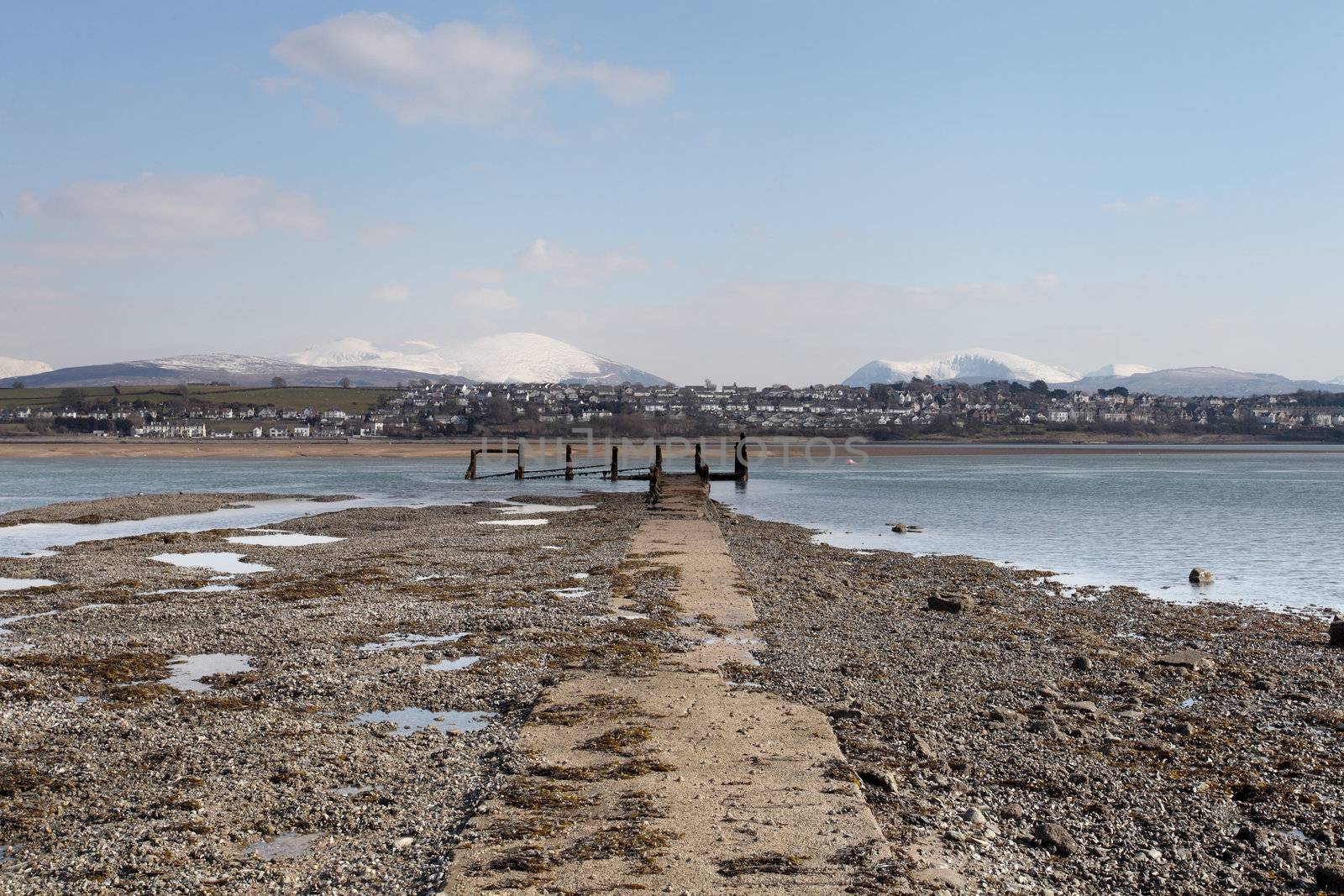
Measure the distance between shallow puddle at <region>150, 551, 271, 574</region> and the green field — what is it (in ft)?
492

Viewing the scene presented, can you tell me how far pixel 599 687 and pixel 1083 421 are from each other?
188 metres

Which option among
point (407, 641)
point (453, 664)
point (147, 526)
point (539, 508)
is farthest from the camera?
point (539, 508)

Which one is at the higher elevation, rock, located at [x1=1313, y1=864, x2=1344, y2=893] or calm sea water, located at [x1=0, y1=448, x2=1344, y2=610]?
rock, located at [x1=1313, y1=864, x2=1344, y2=893]

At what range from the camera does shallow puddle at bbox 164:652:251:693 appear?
1243cm

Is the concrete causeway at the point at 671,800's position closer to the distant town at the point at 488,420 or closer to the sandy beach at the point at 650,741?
the sandy beach at the point at 650,741

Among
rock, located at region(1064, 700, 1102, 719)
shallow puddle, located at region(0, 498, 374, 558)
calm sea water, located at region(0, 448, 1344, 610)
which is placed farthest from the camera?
shallow puddle, located at region(0, 498, 374, 558)

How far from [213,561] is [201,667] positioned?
12.8 metres

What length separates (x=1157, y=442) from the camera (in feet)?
551

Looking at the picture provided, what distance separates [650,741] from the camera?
10.1 m

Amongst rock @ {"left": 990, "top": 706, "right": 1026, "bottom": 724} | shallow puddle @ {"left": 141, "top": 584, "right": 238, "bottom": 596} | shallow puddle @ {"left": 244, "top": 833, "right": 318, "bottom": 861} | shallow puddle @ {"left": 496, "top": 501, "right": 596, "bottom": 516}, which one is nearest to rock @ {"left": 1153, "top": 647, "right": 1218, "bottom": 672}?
rock @ {"left": 990, "top": 706, "right": 1026, "bottom": 724}

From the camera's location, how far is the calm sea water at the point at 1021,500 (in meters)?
27.4

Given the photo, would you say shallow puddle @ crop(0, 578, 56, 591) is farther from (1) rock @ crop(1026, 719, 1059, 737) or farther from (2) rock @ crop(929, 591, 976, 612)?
(1) rock @ crop(1026, 719, 1059, 737)

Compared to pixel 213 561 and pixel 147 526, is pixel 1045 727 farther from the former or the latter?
pixel 147 526

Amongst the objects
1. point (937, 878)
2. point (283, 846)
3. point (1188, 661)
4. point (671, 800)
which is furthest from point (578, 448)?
point (937, 878)
